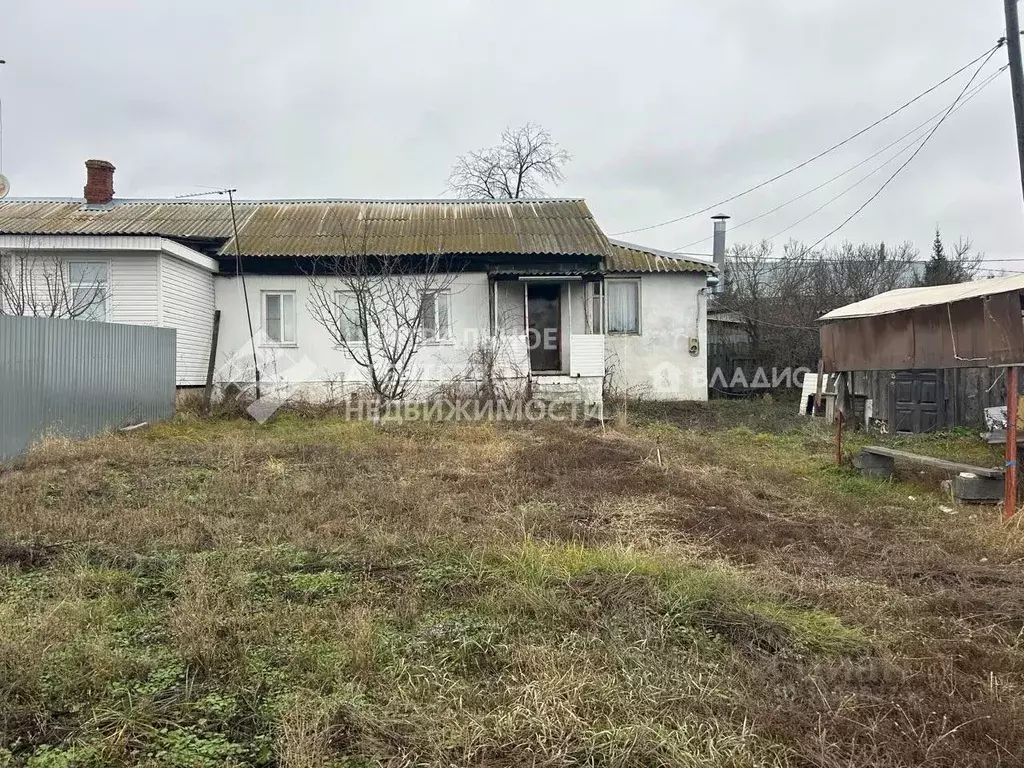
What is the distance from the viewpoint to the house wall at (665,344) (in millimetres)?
15789

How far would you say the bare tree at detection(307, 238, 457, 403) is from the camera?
543 inches

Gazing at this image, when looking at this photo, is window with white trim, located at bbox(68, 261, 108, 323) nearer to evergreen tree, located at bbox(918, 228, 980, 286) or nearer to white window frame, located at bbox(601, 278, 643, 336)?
white window frame, located at bbox(601, 278, 643, 336)

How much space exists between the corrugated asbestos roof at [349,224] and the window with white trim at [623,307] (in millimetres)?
1327

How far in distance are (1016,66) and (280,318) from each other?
44.8 feet

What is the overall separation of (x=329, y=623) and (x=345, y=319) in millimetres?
12348

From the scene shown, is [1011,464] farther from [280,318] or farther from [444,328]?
[280,318]

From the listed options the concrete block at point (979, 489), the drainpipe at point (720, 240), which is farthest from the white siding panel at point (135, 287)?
the drainpipe at point (720, 240)

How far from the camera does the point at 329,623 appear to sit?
10.7 feet

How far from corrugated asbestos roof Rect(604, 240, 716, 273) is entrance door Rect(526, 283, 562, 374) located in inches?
58.5

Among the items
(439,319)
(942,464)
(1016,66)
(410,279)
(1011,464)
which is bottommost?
(942,464)

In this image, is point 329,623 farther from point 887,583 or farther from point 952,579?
point 952,579

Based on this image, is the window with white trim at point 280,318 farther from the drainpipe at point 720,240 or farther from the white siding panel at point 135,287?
the drainpipe at point 720,240

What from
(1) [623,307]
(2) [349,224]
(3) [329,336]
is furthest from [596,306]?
(2) [349,224]

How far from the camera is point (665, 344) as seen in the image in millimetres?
15938
